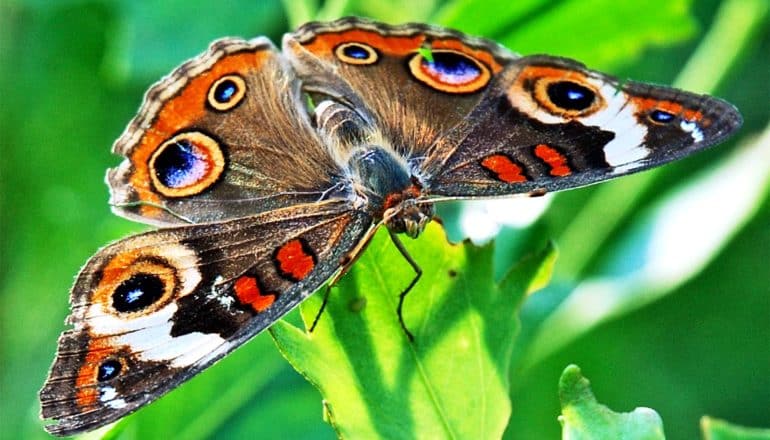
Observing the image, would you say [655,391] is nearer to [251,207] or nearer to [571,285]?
[571,285]

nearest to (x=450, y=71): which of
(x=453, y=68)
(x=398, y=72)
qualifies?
(x=453, y=68)

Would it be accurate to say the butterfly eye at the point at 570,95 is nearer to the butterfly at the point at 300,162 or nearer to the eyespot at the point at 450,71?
the butterfly at the point at 300,162

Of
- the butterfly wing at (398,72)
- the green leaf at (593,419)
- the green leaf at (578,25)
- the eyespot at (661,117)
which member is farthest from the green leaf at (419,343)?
the green leaf at (578,25)

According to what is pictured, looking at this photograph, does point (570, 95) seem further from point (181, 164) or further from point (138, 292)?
point (138, 292)

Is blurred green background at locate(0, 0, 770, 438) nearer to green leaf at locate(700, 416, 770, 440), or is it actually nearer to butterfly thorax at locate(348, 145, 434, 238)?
butterfly thorax at locate(348, 145, 434, 238)

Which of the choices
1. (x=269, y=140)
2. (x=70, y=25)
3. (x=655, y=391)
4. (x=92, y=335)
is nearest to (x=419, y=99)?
(x=269, y=140)

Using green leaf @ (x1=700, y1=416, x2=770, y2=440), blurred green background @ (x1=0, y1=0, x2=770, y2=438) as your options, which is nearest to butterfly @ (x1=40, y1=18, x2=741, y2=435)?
blurred green background @ (x1=0, y1=0, x2=770, y2=438)
